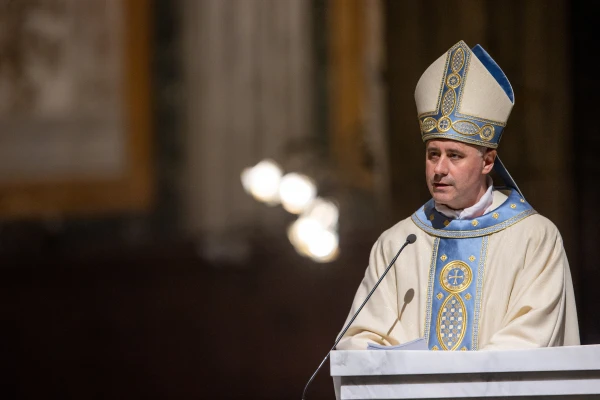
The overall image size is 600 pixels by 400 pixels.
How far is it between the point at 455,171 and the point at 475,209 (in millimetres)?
171

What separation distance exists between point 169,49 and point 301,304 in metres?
1.97

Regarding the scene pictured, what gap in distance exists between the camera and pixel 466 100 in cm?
332

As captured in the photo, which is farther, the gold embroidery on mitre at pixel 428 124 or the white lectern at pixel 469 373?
the gold embroidery on mitre at pixel 428 124

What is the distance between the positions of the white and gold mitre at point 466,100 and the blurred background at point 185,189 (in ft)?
9.49

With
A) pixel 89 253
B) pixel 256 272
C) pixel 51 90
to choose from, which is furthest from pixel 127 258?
pixel 51 90

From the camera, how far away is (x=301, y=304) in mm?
6738

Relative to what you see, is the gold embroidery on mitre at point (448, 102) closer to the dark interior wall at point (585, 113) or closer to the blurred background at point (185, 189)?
the dark interior wall at point (585, 113)

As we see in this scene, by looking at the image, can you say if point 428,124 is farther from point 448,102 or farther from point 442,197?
point 442,197

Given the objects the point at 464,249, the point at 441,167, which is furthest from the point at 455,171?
the point at 464,249

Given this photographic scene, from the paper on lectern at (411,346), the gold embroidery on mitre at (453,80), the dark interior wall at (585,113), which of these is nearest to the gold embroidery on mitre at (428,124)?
the gold embroidery on mitre at (453,80)

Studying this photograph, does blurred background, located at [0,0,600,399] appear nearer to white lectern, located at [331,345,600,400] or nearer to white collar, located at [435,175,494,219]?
white collar, located at [435,175,494,219]

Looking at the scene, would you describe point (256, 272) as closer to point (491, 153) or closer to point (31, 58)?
point (31, 58)

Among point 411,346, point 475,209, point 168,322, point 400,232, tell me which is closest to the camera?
point 411,346

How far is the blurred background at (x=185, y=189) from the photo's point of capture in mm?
6793
